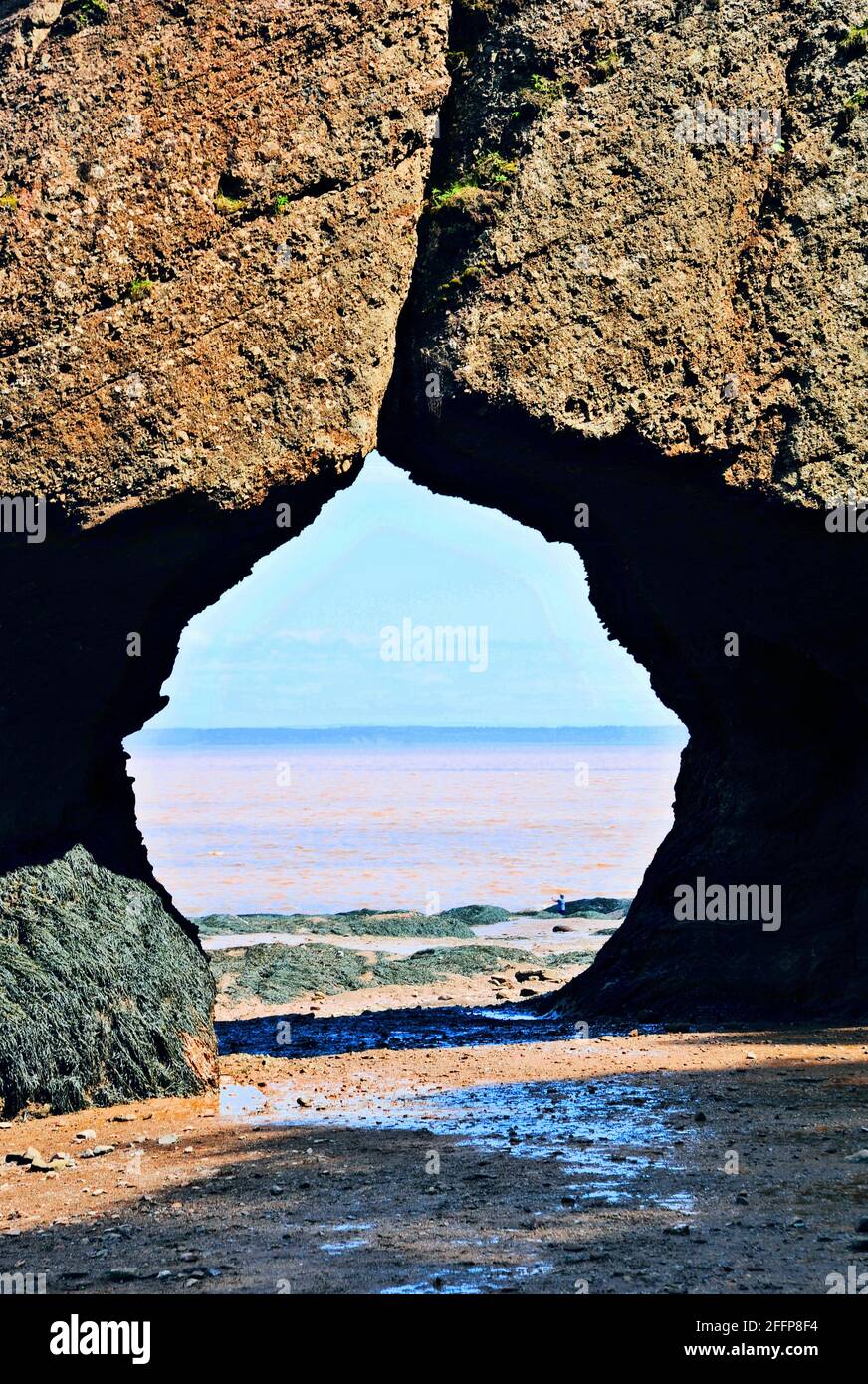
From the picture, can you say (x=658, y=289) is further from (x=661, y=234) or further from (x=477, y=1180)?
(x=477, y=1180)

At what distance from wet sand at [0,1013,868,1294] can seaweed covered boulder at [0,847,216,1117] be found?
250 millimetres

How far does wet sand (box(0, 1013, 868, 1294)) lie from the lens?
5367 millimetres

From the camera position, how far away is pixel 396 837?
40219mm

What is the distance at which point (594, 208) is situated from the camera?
29.3 feet

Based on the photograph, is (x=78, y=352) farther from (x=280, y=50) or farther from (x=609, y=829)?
(x=609, y=829)

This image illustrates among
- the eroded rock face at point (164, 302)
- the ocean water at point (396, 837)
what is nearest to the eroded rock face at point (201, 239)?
the eroded rock face at point (164, 302)

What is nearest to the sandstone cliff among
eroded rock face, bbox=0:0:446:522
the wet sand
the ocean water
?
eroded rock face, bbox=0:0:446:522

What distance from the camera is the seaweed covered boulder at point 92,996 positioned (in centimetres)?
867

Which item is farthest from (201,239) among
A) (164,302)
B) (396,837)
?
(396,837)

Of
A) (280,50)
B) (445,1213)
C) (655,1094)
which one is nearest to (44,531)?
(280,50)

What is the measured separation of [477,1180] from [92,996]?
3.40 metres

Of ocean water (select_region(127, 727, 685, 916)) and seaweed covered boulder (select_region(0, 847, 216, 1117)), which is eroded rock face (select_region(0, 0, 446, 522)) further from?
ocean water (select_region(127, 727, 685, 916))

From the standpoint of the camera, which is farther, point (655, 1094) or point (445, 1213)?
point (655, 1094)

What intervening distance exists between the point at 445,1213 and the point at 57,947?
3958mm
